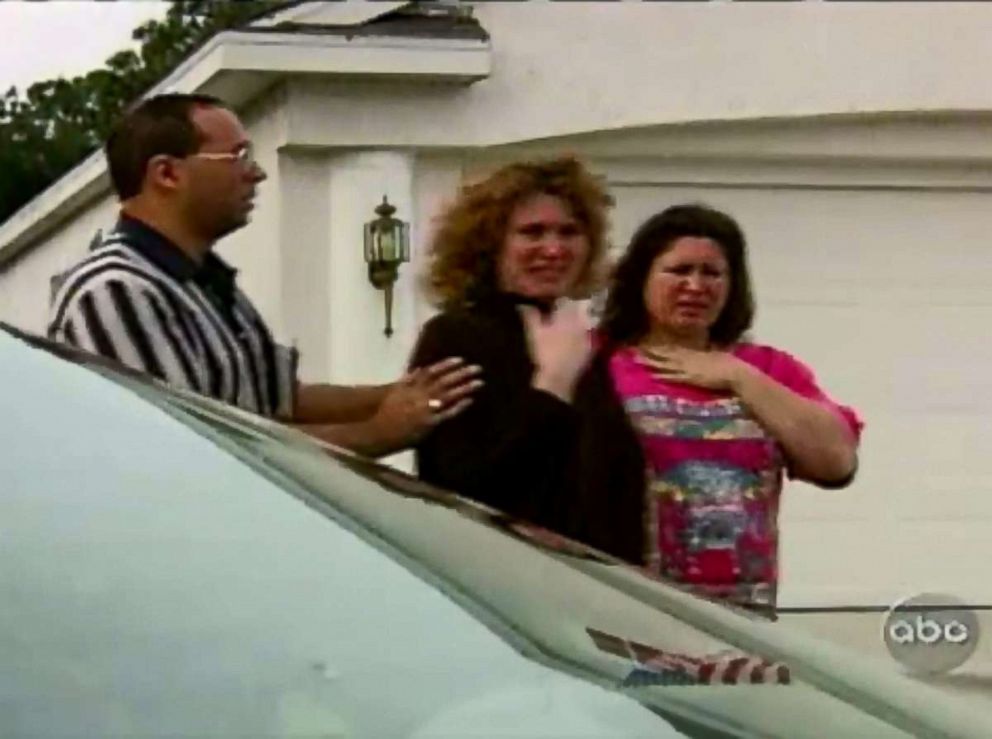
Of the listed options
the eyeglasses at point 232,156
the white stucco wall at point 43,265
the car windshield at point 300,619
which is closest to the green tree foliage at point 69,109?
the white stucco wall at point 43,265

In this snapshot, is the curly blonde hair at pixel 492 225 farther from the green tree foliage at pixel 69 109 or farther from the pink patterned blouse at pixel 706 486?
the green tree foliage at pixel 69 109

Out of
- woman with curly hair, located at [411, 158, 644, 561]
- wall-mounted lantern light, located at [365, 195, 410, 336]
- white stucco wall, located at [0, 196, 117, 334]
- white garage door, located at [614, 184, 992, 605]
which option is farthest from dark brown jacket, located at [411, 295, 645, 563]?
white stucco wall, located at [0, 196, 117, 334]

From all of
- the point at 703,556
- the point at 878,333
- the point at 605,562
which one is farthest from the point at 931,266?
the point at 605,562

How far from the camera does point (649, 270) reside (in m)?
4.39

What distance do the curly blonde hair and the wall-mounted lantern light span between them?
3.05 meters

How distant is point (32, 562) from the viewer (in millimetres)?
2279

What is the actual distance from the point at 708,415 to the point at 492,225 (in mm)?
570

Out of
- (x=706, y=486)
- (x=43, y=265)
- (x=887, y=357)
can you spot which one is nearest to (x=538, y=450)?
(x=706, y=486)

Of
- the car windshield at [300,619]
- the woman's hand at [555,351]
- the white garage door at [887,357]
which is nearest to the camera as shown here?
the car windshield at [300,619]

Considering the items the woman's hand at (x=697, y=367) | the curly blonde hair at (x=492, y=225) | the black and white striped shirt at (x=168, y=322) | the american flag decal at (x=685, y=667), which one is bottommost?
the american flag decal at (x=685, y=667)

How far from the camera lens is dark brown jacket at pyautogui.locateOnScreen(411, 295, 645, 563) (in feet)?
13.5

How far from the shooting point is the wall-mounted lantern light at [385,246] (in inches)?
298

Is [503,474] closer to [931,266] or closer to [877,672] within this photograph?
[877,672]

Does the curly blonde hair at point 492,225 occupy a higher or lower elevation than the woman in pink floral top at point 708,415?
higher
